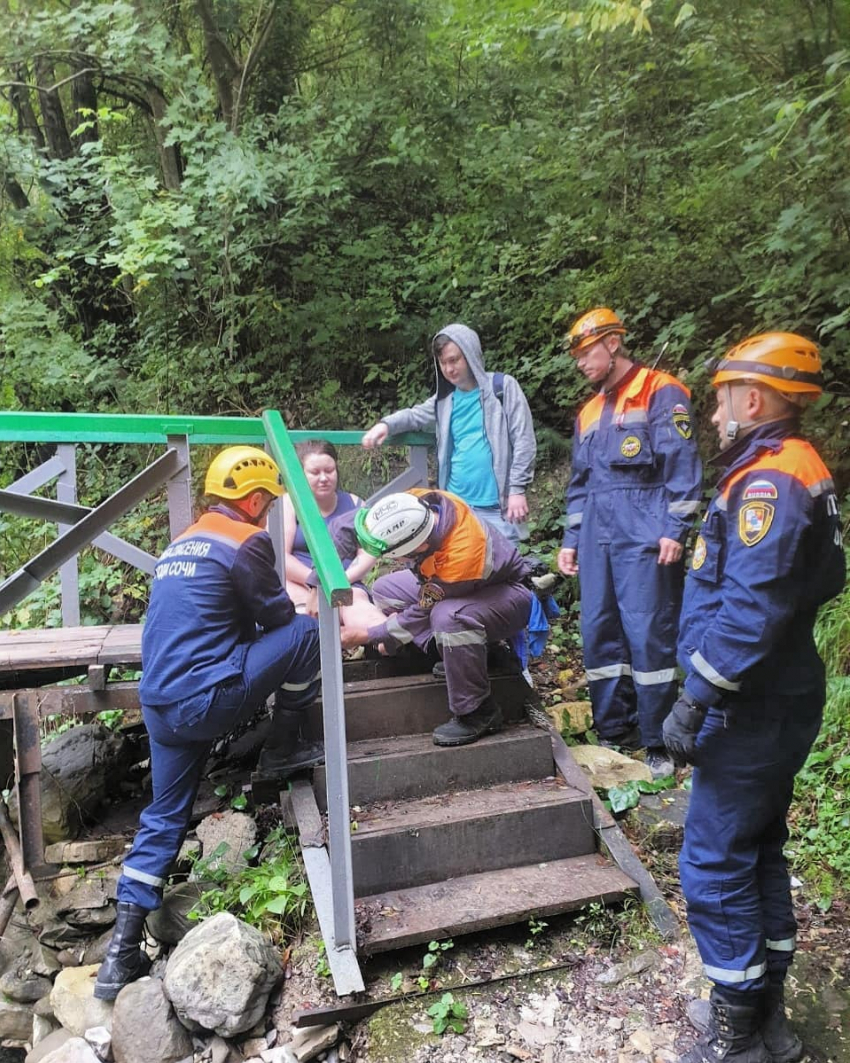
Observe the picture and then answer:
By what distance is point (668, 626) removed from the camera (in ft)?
11.2

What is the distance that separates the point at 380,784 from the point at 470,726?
46cm

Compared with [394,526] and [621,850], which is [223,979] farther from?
[394,526]

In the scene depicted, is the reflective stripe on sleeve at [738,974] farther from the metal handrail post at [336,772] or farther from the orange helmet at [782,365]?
the orange helmet at [782,365]

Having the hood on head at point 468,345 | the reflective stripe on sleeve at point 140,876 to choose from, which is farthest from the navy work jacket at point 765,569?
the reflective stripe on sleeve at point 140,876

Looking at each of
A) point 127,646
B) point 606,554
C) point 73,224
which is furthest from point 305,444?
point 73,224

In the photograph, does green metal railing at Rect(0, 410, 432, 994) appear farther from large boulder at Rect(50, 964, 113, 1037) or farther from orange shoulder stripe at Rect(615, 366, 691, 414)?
orange shoulder stripe at Rect(615, 366, 691, 414)

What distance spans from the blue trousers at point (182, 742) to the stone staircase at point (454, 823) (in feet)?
1.67

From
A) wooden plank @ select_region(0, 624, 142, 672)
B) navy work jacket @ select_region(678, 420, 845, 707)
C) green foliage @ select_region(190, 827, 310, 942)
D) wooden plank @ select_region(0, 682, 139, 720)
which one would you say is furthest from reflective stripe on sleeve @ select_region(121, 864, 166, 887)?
navy work jacket @ select_region(678, 420, 845, 707)

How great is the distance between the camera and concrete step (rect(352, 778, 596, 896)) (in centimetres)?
278

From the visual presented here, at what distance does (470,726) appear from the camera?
323 cm

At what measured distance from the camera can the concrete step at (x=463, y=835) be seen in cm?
278

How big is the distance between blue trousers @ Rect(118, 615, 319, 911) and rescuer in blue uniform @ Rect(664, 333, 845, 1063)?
62.6 inches

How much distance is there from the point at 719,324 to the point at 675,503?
10.2 feet

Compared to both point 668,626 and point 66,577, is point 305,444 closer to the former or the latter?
point 66,577
